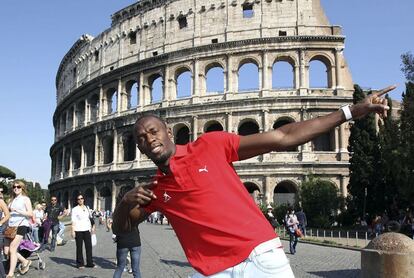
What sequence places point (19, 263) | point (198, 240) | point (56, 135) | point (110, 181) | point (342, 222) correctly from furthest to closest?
point (56, 135), point (110, 181), point (342, 222), point (19, 263), point (198, 240)

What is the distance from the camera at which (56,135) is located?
5431cm

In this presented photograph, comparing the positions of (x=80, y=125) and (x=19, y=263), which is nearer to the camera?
(x=19, y=263)

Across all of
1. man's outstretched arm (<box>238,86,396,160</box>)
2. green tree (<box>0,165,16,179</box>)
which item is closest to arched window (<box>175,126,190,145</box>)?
man's outstretched arm (<box>238,86,396,160</box>)

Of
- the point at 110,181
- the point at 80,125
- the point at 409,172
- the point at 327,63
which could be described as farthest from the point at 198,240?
the point at 80,125

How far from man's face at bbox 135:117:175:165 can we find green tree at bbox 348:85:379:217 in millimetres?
25203

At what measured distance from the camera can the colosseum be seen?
32.6 metres

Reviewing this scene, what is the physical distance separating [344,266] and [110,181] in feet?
95.9

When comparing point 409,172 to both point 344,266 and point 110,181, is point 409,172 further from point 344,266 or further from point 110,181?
point 110,181

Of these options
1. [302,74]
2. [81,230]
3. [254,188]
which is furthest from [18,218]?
[302,74]

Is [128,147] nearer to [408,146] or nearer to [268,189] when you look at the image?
[268,189]

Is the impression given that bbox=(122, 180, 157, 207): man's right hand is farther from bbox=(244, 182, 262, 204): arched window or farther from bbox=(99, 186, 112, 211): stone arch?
bbox=(99, 186, 112, 211): stone arch

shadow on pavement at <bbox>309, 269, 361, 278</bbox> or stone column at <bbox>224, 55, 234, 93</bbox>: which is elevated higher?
stone column at <bbox>224, 55, 234, 93</bbox>

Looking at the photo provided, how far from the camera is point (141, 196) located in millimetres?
2379

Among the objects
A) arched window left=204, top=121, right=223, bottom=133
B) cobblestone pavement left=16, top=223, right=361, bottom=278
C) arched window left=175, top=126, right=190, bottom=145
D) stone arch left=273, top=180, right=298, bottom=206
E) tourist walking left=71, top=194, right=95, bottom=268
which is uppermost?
arched window left=204, top=121, right=223, bottom=133
